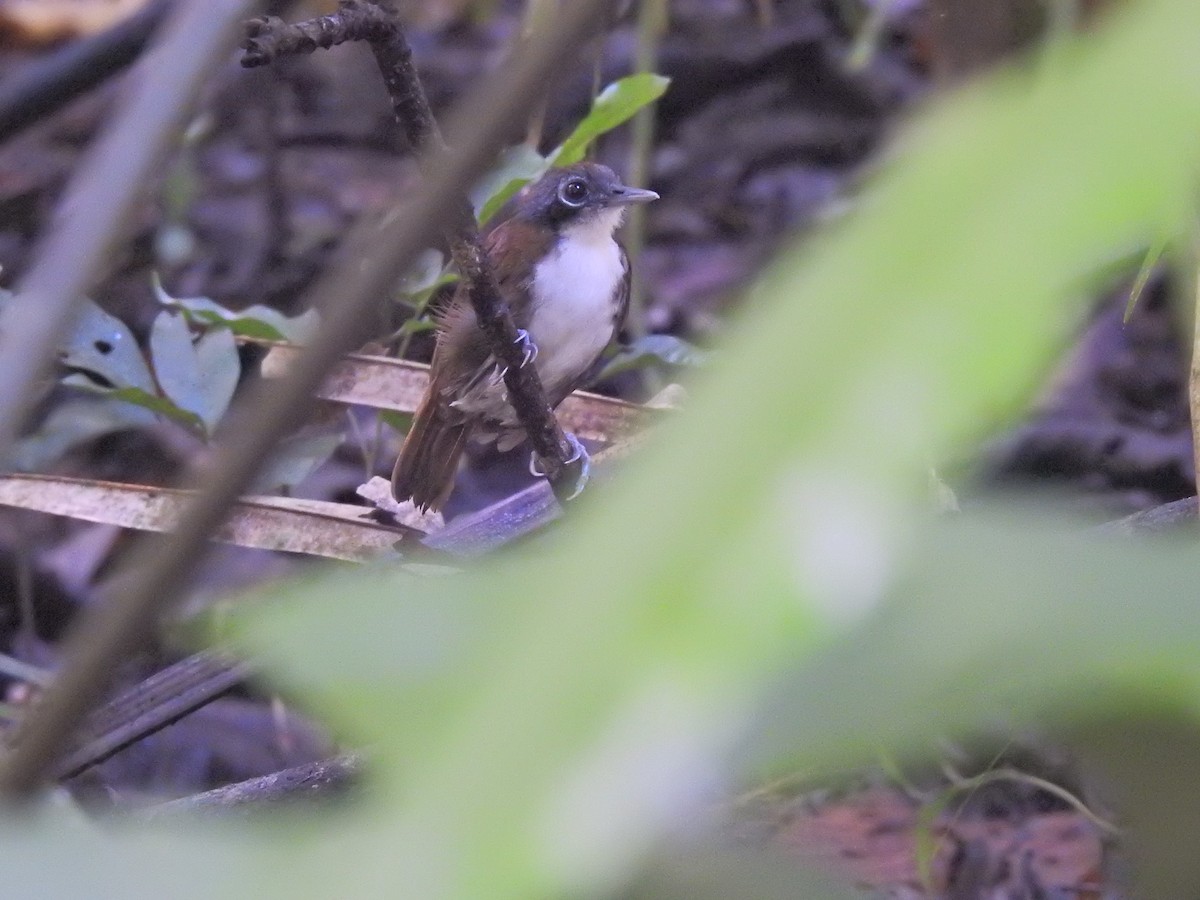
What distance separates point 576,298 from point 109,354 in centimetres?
105

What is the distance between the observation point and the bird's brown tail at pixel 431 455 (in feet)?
8.26

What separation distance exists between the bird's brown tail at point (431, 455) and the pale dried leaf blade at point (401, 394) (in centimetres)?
40

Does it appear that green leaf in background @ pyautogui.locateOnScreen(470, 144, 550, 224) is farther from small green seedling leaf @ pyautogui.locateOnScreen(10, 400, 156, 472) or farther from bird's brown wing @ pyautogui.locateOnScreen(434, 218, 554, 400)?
small green seedling leaf @ pyautogui.locateOnScreen(10, 400, 156, 472)

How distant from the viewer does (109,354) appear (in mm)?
2035

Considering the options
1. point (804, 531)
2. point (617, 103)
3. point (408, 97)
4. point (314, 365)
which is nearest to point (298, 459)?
point (617, 103)

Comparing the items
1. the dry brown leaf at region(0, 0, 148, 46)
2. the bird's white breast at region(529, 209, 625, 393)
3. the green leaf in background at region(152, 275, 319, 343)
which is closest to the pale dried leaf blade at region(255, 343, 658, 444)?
the green leaf in background at region(152, 275, 319, 343)

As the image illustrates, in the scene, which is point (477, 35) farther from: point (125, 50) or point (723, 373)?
point (723, 373)

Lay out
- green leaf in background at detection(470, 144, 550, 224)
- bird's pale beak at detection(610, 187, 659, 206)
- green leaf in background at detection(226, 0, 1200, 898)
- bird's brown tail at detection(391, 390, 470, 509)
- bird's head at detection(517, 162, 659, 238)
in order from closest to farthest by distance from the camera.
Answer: green leaf in background at detection(226, 0, 1200, 898) → green leaf in background at detection(470, 144, 550, 224) → bird's brown tail at detection(391, 390, 470, 509) → bird's pale beak at detection(610, 187, 659, 206) → bird's head at detection(517, 162, 659, 238)

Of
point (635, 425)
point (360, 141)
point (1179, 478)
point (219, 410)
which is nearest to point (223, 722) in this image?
point (219, 410)

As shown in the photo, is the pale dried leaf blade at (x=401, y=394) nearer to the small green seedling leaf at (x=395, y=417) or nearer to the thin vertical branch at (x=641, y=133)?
the small green seedling leaf at (x=395, y=417)

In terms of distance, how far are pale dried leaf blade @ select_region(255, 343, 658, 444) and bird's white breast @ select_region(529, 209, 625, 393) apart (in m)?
0.68

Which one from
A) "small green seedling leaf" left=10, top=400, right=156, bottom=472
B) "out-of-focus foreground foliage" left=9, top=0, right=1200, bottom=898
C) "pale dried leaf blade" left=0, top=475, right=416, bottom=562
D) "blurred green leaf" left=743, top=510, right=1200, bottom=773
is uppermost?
"out-of-focus foreground foliage" left=9, top=0, right=1200, bottom=898

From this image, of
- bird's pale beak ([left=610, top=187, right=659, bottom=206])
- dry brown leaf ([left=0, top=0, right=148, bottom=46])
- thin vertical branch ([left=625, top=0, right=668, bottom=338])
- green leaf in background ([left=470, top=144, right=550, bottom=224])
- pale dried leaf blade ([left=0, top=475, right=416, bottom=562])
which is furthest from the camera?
dry brown leaf ([left=0, top=0, right=148, bottom=46])

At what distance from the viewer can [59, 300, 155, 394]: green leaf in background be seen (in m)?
1.98
